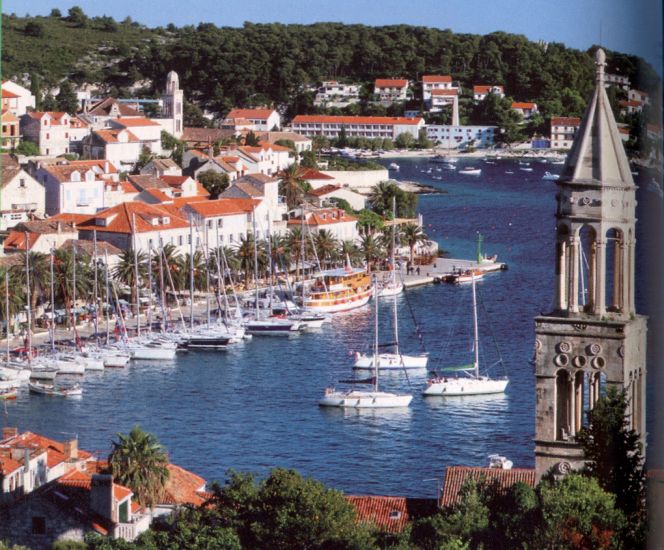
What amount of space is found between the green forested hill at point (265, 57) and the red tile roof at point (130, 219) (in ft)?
79.8

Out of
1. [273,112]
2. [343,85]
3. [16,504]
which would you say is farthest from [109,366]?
[343,85]

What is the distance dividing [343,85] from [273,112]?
913cm

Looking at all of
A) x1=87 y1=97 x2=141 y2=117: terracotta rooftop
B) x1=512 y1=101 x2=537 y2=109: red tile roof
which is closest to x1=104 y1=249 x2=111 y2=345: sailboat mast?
x1=87 y1=97 x2=141 y2=117: terracotta rooftop

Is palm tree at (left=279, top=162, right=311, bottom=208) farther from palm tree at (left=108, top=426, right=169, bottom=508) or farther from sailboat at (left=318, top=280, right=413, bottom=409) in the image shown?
palm tree at (left=108, top=426, right=169, bottom=508)

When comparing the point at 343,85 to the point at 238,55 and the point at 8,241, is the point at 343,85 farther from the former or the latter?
the point at 8,241

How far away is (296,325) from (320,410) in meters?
4.97

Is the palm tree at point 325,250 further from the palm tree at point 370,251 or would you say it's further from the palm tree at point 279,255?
the palm tree at point 279,255

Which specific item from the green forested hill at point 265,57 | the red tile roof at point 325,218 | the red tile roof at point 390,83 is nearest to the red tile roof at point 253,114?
the green forested hill at point 265,57

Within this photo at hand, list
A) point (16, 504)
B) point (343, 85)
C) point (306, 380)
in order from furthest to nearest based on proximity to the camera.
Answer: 1. point (343, 85)
2. point (306, 380)
3. point (16, 504)

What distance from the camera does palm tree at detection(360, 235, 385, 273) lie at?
93.7ft

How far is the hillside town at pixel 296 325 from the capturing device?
25.6ft

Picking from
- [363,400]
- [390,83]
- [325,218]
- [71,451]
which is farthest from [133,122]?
[71,451]

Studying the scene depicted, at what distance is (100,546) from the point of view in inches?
348

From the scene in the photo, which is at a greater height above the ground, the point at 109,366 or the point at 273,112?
the point at 273,112
